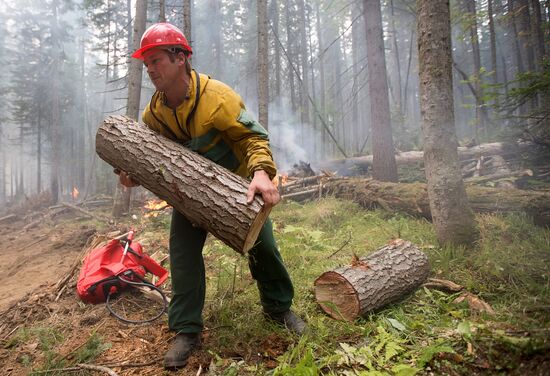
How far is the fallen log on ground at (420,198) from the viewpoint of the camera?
5.00 meters

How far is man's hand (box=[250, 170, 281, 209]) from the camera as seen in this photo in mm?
2211

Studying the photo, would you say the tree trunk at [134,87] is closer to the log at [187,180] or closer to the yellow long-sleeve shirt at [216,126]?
the log at [187,180]

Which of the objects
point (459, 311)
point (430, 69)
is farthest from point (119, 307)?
point (430, 69)

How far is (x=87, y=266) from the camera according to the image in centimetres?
373

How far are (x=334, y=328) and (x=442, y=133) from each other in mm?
3002

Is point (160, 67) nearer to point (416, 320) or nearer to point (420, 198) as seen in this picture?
point (416, 320)

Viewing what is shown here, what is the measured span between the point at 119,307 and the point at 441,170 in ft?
13.9

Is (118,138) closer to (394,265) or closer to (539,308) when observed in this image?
(394,265)

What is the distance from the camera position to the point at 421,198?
6.30m

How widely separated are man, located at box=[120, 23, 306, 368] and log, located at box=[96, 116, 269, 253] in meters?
0.12

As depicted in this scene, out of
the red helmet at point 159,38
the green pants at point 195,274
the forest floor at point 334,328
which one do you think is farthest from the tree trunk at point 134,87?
the green pants at point 195,274

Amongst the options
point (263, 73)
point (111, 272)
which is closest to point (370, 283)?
point (111, 272)

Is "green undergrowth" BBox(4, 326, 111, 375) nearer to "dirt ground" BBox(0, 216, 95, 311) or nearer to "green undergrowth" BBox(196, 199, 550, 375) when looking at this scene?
"green undergrowth" BBox(196, 199, 550, 375)

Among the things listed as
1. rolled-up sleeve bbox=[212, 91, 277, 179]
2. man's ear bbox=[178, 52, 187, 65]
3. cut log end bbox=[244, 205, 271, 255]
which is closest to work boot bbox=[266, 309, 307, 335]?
cut log end bbox=[244, 205, 271, 255]
